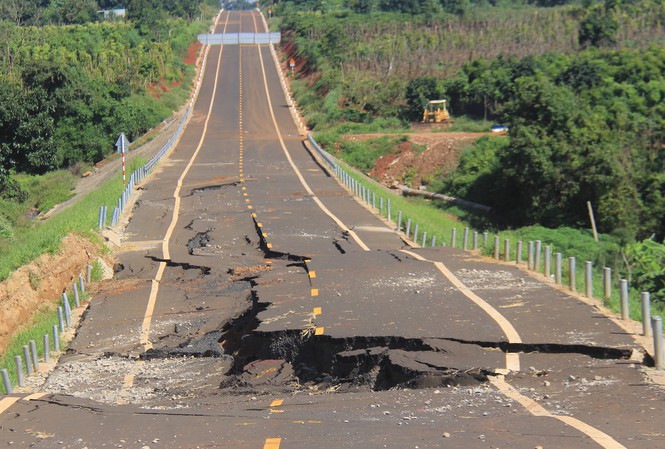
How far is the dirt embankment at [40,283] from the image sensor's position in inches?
722

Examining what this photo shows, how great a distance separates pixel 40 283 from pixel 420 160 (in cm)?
3403

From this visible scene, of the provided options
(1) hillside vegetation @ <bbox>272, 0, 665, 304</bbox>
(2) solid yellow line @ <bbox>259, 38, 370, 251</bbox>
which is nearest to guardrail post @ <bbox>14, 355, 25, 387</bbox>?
(2) solid yellow line @ <bbox>259, 38, 370, 251</bbox>

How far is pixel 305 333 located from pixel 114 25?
94940 mm

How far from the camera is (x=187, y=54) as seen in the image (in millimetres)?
96875

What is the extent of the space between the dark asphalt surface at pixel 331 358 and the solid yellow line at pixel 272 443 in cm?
3

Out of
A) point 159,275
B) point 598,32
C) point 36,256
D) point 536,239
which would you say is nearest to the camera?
point 36,256

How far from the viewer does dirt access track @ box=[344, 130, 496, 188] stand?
50156 mm

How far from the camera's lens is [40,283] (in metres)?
19.9

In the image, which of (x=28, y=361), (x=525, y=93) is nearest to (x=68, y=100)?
(x=525, y=93)

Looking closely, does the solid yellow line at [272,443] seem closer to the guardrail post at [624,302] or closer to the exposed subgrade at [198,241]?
the guardrail post at [624,302]

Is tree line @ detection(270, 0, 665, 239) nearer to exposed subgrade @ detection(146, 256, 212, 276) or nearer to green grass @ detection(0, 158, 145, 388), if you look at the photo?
green grass @ detection(0, 158, 145, 388)

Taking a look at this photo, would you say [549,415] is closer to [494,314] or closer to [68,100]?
[494,314]

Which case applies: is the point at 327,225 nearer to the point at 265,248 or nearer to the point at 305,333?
the point at 265,248

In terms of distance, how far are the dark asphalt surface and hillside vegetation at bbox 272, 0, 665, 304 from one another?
395 inches
